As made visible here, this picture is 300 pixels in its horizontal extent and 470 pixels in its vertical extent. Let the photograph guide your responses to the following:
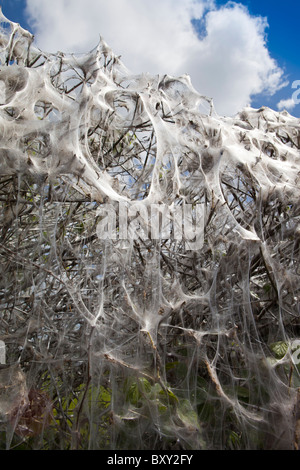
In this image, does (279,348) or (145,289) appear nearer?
(279,348)

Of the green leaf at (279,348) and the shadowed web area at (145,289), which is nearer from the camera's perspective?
the shadowed web area at (145,289)

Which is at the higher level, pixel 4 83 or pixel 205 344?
pixel 4 83

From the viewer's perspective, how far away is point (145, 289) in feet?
7.18

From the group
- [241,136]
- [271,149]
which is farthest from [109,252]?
[271,149]

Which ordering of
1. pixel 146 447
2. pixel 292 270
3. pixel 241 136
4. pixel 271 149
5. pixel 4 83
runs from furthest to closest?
pixel 271 149
pixel 241 136
pixel 4 83
pixel 292 270
pixel 146 447

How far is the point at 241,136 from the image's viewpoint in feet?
9.44

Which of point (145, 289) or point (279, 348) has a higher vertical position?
point (145, 289)

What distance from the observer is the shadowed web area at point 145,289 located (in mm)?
1921

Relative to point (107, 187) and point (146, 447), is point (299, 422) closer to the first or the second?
point (146, 447)

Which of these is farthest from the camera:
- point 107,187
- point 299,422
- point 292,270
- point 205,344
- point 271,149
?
point 271,149

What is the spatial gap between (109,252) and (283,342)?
3.25 ft

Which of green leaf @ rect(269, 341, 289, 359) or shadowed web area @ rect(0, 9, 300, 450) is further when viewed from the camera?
green leaf @ rect(269, 341, 289, 359)

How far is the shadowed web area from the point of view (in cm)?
192

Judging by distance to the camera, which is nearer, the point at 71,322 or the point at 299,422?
the point at 299,422
